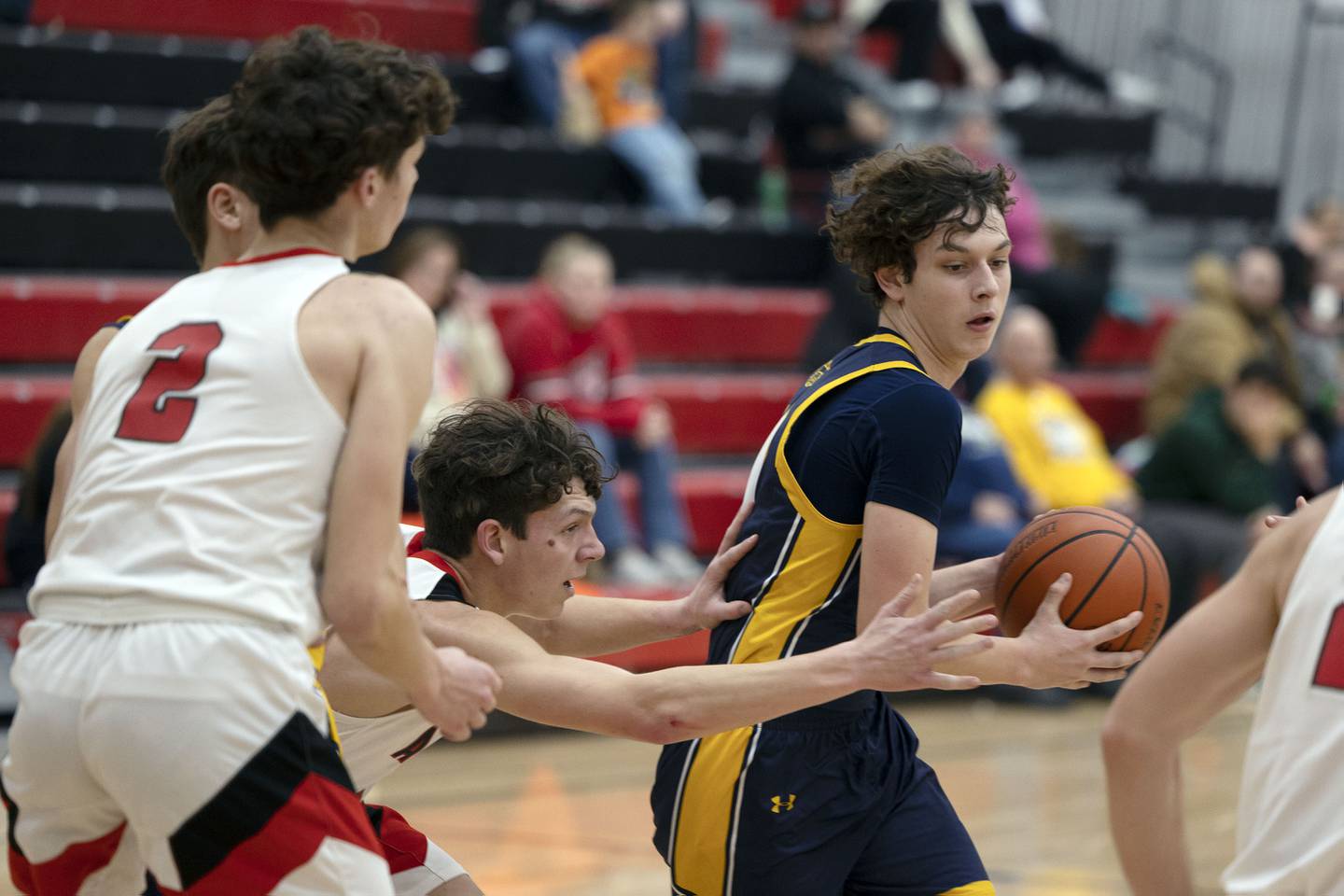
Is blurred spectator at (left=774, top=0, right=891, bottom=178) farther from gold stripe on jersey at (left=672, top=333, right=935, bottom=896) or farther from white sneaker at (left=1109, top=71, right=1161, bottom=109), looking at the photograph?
gold stripe on jersey at (left=672, top=333, right=935, bottom=896)

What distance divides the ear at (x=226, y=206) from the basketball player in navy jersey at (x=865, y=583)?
2.94 feet

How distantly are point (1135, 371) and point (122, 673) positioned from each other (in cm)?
901

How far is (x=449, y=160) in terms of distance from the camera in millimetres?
8758

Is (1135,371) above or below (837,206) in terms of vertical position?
below

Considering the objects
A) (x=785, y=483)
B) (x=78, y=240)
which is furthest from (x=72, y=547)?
(x=78, y=240)

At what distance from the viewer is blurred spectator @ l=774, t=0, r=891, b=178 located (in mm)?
9188

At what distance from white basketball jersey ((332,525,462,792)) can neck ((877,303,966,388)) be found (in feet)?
2.71

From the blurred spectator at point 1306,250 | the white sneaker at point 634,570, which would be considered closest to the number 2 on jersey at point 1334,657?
the white sneaker at point 634,570

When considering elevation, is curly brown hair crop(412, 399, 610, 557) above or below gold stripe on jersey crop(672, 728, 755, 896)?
above

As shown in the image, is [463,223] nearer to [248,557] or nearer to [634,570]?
[634,570]

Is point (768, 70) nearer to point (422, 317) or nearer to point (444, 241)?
point (444, 241)

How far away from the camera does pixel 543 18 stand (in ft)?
30.3

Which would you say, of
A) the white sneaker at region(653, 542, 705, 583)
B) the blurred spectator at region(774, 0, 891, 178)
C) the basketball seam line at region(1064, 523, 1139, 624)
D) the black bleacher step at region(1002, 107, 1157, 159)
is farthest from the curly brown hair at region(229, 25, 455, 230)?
the black bleacher step at region(1002, 107, 1157, 159)

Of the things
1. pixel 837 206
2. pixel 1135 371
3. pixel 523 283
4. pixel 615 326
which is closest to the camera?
pixel 837 206
